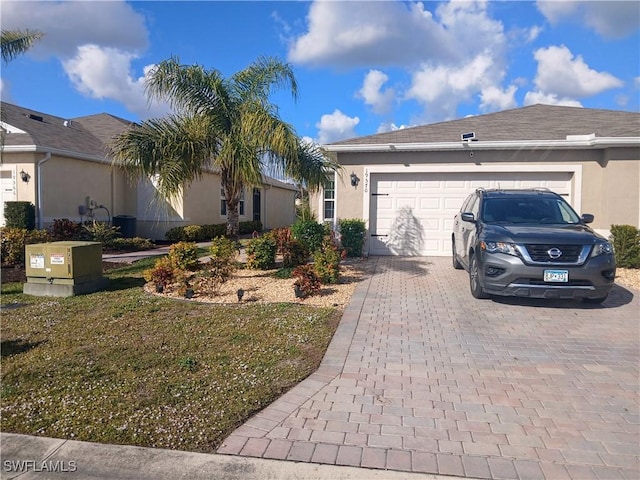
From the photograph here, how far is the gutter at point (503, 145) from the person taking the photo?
1071 cm

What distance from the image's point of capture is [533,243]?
6516mm

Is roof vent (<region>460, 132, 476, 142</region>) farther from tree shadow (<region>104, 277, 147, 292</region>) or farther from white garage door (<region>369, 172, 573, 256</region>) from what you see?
tree shadow (<region>104, 277, 147, 292</region>)

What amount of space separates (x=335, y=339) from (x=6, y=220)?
12.9 m

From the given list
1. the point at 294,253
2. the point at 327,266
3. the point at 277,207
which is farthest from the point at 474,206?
the point at 277,207

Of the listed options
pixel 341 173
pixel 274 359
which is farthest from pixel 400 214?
A: pixel 274 359

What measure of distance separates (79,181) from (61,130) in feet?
9.83

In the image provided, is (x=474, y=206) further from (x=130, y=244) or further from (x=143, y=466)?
(x=130, y=244)

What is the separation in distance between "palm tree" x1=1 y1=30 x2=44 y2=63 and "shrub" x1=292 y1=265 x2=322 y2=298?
10129mm

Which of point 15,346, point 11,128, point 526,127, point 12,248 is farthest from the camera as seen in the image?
point 11,128

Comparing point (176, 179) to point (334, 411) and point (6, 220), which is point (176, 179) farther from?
point (6, 220)

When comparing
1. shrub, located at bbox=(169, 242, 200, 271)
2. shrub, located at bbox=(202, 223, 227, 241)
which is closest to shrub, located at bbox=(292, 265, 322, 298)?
shrub, located at bbox=(169, 242, 200, 271)

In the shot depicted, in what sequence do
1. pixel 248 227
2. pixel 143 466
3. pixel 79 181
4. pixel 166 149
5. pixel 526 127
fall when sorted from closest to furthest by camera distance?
pixel 143 466
pixel 166 149
pixel 526 127
pixel 79 181
pixel 248 227

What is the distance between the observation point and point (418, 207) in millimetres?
12164

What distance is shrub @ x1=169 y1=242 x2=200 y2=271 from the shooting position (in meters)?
8.77
